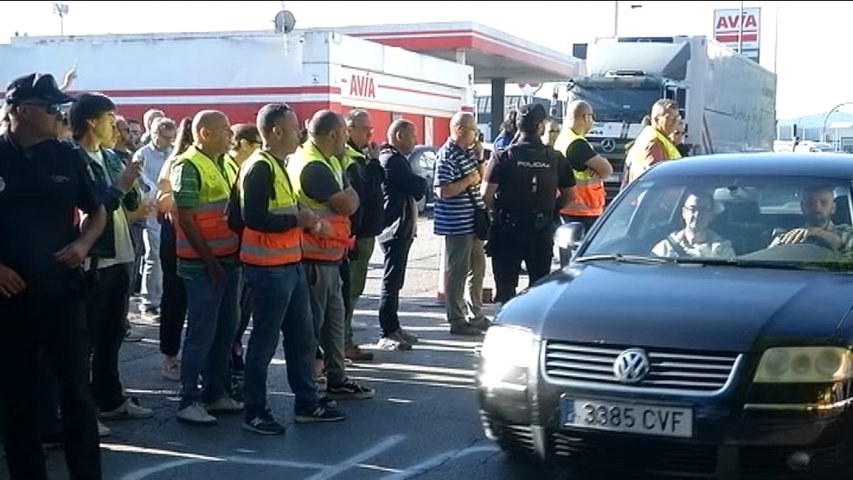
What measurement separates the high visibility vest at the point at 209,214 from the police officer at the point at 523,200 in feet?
8.59

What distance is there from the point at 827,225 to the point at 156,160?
6634 millimetres

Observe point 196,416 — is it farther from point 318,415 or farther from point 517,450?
point 517,450

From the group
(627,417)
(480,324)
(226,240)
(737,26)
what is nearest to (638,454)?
(627,417)

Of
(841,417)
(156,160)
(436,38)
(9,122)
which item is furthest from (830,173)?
(436,38)

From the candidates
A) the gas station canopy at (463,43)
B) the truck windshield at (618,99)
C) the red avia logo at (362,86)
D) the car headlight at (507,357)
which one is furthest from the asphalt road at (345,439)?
the gas station canopy at (463,43)

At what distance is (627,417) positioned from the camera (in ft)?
16.5

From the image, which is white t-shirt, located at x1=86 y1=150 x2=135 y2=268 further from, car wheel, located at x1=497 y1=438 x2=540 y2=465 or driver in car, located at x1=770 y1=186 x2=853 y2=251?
driver in car, located at x1=770 y1=186 x2=853 y2=251

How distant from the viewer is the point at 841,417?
4840 mm

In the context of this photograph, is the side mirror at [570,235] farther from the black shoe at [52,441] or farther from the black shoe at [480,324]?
the black shoe at [480,324]

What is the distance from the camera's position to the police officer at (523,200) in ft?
29.7

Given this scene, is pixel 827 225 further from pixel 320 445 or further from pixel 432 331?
pixel 432 331

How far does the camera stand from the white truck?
80.7 feet

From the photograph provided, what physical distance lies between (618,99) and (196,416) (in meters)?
18.9

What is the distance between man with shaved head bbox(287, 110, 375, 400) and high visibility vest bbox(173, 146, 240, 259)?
1.47 feet
